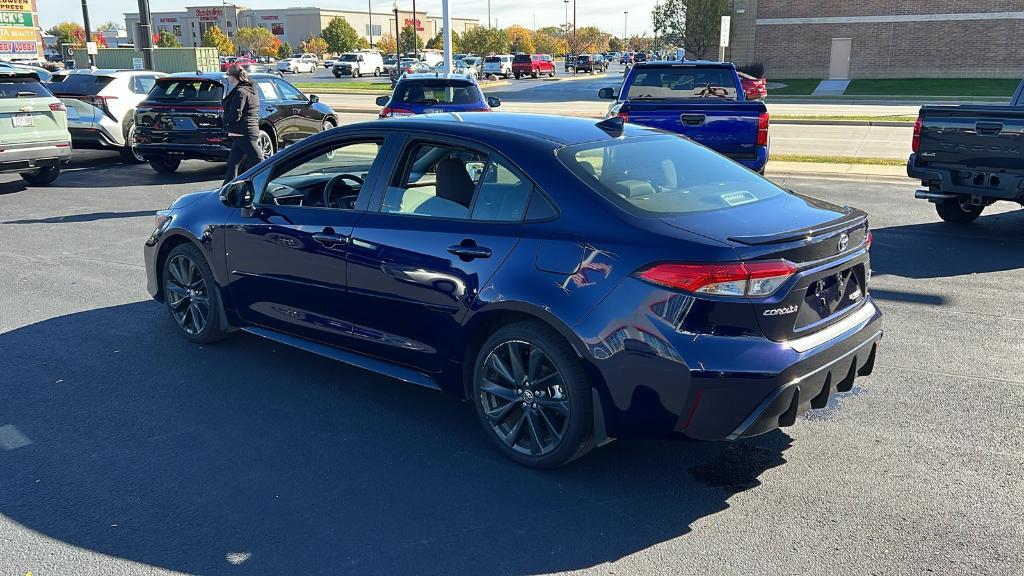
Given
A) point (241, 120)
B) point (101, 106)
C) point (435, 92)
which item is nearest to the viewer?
point (241, 120)

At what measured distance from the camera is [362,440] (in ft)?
14.6

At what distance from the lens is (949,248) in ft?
29.3

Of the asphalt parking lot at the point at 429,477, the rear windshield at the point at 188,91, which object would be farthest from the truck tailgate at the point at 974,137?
the rear windshield at the point at 188,91

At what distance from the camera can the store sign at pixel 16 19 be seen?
166 feet

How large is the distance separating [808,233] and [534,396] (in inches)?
56.2

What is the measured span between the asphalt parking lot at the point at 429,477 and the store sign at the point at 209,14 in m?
152

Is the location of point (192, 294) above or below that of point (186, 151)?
below

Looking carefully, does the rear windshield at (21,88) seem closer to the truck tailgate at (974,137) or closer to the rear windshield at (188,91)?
the rear windshield at (188,91)

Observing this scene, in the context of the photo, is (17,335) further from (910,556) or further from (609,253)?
(910,556)

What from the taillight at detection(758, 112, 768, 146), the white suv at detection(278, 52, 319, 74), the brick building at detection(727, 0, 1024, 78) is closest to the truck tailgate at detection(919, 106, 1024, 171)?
the taillight at detection(758, 112, 768, 146)

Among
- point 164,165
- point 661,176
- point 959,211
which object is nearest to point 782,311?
point 661,176

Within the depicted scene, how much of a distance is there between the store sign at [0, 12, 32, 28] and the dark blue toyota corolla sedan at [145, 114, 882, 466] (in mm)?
55151

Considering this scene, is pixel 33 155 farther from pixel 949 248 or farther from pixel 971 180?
pixel 971 180

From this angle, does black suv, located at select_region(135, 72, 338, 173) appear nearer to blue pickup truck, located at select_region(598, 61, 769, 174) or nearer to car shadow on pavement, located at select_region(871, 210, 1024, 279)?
blue pickup truck, located at select_region(598, 61, 769, 174)
